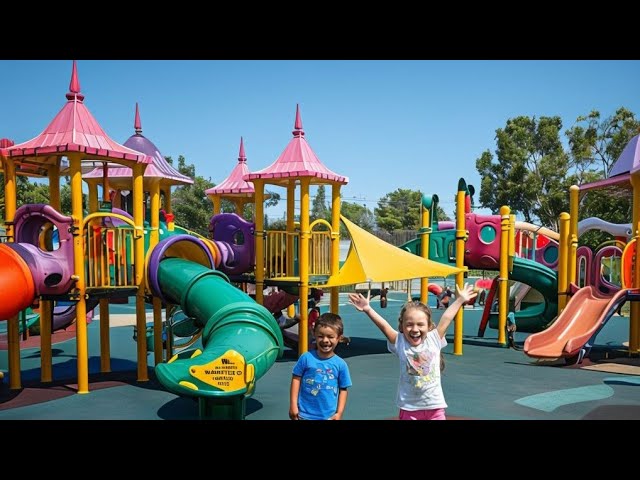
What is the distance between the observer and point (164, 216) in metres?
13.1

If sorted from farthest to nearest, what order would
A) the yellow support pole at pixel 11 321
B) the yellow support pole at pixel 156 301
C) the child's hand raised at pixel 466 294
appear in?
the yellow support pole at pixel 156 301
the yellow support pole at pixel 11 321
the child's hand raised at pixel 466 294

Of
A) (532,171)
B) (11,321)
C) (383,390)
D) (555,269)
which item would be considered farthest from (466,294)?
(532,171)

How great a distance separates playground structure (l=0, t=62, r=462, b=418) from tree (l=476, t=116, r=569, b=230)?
81.9 ft

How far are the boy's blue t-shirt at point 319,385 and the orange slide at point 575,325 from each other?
7.56m

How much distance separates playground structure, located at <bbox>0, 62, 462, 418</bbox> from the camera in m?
5.99

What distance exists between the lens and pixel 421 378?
145 inches

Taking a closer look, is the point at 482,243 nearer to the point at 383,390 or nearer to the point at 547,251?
the point at 547,251

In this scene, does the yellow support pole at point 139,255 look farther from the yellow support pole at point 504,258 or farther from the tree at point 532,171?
the tree at point 532,171

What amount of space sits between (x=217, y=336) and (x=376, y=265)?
4.07 metres

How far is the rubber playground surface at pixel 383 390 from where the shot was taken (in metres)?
6.98

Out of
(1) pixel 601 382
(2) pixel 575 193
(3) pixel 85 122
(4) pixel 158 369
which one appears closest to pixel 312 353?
(4) pixel 158 369

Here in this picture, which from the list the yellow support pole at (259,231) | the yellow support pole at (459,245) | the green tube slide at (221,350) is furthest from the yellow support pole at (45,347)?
the yellow support pole at (459,245)
